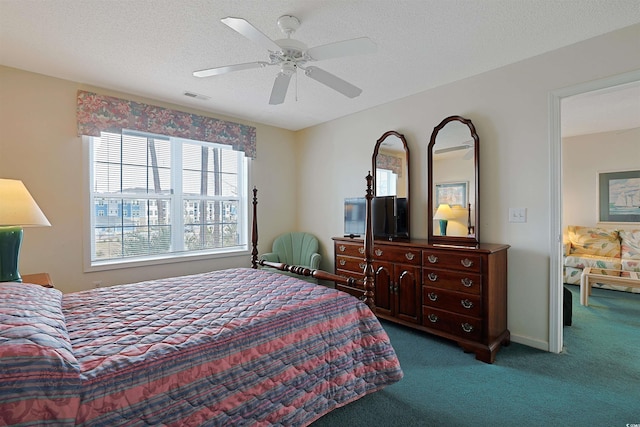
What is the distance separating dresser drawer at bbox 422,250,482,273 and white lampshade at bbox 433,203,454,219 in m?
0.56

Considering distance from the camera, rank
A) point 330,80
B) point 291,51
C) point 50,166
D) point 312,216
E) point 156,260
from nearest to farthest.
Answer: point 291,51
point 330,80
point 50,166
point 156,260
point 312,216

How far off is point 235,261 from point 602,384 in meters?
3.81

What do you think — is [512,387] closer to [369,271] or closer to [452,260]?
[452,260]

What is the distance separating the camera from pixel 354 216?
388cm

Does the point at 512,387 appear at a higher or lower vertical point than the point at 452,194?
lower

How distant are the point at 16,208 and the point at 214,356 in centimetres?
191

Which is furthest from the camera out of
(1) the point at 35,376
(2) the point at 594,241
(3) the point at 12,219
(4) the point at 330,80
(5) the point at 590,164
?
(5) the point at 590,164

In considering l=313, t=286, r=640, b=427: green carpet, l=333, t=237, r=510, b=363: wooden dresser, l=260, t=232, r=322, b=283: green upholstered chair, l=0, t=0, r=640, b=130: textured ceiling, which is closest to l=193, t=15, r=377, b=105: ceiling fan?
l=0, t=0, r=640, b=130: textured ceiling

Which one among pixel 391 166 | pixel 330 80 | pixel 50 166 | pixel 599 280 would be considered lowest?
pixel 599 280

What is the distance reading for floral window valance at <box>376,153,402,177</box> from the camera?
358 centimetres

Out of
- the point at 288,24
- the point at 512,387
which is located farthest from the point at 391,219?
the point at 288,24

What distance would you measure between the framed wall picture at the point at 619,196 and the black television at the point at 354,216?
438 cm

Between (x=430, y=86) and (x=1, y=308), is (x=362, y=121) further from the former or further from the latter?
(x=1, y=308)

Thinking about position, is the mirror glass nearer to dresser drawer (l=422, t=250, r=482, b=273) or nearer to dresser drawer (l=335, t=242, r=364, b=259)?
dresser drawer (l=335, t=242, r=364, b=259)
